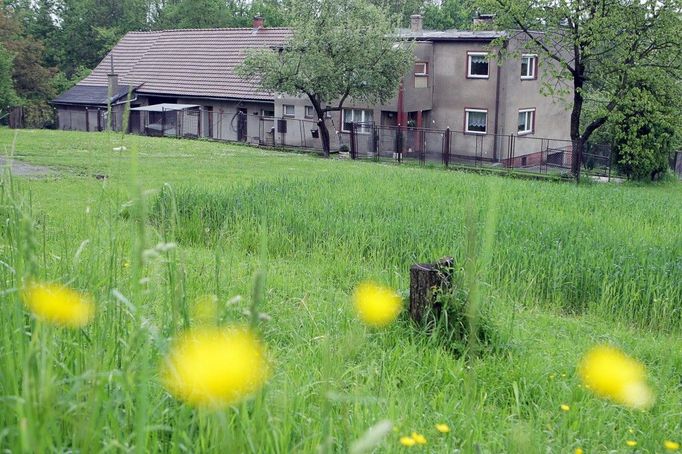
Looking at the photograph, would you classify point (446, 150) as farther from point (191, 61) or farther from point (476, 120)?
point (191, 61)

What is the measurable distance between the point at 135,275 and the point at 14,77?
1780 inches

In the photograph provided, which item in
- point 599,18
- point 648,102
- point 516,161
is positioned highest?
point 599,18

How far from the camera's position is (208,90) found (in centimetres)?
3878

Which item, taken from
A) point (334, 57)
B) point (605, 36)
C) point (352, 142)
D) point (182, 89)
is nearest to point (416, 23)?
point (334, 57)

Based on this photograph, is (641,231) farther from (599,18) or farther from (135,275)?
(599,18)

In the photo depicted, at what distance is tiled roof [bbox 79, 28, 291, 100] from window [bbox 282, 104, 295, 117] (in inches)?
35.2

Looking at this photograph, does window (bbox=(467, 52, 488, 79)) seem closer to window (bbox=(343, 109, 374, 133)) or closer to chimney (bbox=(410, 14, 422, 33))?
window (bbox=(343, 109, 374, 133))

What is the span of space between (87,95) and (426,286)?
39.4 meters

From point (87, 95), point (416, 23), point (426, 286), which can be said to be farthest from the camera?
point (87, 95)

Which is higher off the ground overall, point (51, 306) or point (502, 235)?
point (51, 306)

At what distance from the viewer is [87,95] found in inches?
1641

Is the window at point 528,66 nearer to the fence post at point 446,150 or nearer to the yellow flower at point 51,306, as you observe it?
the fence post at point 446,150

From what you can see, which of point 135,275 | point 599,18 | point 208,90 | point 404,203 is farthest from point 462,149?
point 135,275

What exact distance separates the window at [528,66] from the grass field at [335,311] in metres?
20.3
